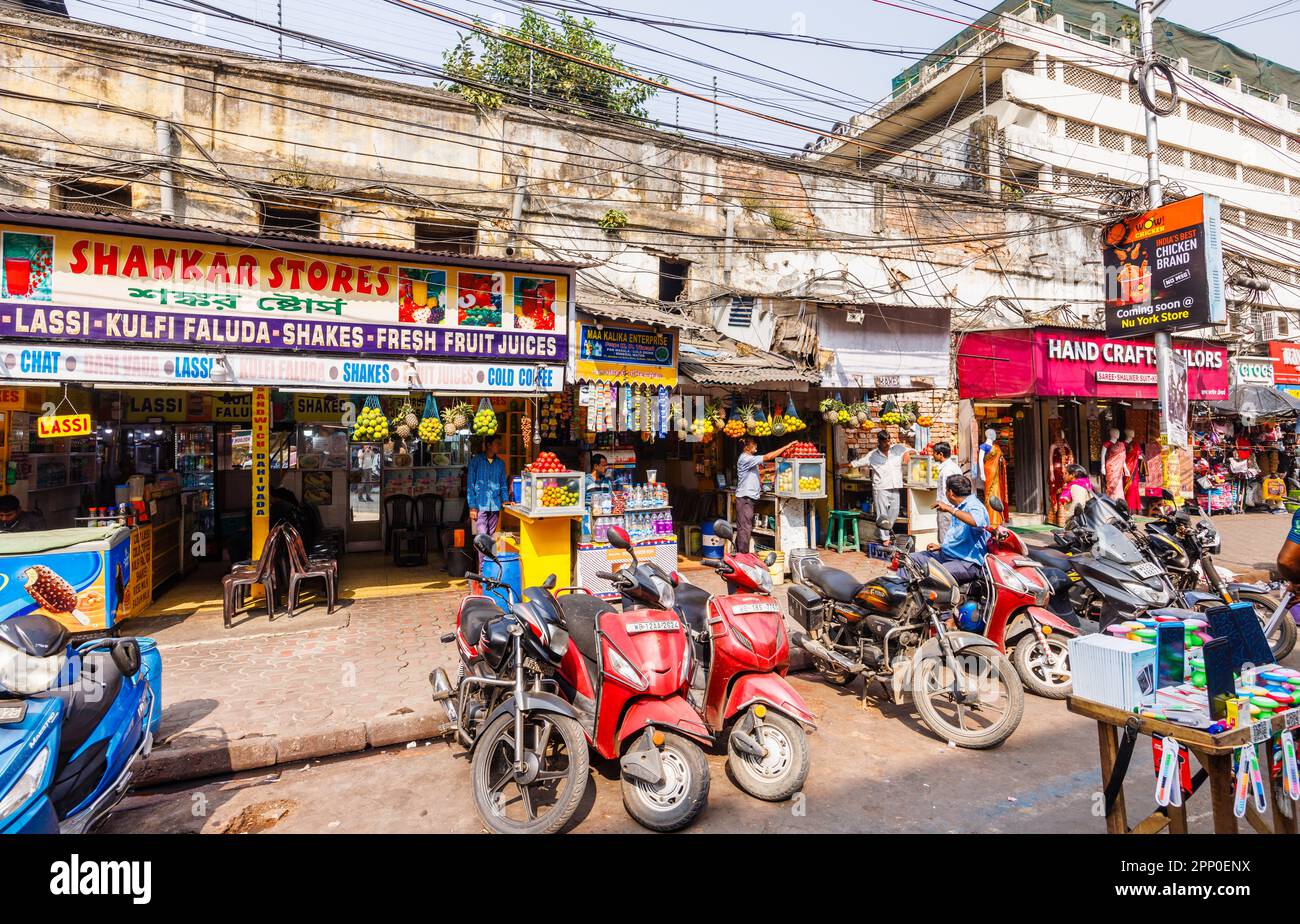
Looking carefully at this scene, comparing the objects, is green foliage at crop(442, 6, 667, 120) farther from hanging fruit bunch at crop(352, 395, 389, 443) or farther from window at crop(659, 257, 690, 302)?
hanging fruit bunch at crop(352, 395, 389, 443)

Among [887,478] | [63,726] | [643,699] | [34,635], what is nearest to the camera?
[34,635]

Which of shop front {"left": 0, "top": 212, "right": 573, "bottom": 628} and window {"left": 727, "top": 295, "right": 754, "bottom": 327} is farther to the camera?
window {"left": 727, "top": 295, "right": 754, "bottom": 327}

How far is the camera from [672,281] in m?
14.7

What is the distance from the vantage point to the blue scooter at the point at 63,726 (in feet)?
8.36

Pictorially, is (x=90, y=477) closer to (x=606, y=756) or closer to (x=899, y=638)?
(x=606, y=756)

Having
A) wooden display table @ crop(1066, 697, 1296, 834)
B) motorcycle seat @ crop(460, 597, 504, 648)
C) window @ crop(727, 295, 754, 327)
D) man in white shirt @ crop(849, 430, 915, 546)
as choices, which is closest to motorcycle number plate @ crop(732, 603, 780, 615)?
motorcycle seat @ crop(460, 597, 504, 648)

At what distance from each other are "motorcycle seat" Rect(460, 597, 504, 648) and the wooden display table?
136 inches

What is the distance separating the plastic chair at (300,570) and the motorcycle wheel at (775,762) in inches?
235

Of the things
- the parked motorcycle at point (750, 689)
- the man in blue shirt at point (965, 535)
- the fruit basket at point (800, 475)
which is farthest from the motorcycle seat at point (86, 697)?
the fruit basket at point (800, 475)

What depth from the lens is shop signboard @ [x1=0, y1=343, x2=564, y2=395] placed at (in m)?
6.70

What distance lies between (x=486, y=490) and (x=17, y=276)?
542 cm

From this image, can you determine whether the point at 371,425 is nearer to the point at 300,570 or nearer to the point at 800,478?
the point at 300,570

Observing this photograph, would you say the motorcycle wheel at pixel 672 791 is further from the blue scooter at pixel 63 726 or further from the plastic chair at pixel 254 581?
the plastic chair at pixel 254 581

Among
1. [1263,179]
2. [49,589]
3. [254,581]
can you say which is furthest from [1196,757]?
[1263,179]
